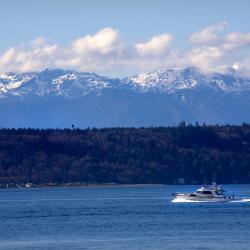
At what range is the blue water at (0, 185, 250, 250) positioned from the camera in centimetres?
11262

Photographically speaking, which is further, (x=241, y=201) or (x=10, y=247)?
(x=241, y=201)

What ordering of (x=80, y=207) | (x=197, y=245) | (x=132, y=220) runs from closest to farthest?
1. (x=197, y=245)
2. (x=132, y=220)
3. (x=80, y=207)

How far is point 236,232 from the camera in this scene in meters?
124

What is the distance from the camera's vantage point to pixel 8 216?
16338cm

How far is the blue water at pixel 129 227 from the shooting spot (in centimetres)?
11262

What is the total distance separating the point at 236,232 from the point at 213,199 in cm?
7365

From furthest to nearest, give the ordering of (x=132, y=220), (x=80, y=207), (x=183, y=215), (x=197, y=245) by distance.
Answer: (x=80, y=207)
(x=183, y=215)
(x=132, y=220)
(x=197, y=245)

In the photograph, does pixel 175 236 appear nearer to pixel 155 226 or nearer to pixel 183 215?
pixel 155 226

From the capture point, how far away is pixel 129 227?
134 metres

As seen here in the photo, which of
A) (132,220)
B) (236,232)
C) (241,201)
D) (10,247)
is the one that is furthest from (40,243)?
(241,201)

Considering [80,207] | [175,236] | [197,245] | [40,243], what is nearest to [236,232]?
[175,236]

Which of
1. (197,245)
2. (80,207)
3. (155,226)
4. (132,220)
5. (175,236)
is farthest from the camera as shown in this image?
(80,207)

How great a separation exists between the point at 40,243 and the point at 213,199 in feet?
281

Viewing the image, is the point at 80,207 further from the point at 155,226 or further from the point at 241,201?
the point at 155,226
